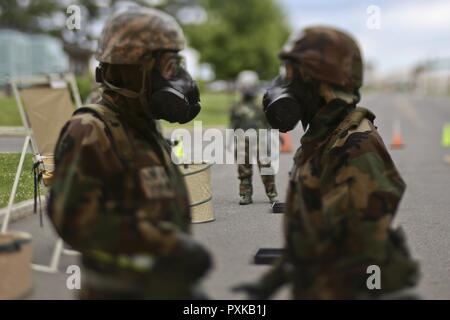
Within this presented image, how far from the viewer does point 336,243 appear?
2.02 metres

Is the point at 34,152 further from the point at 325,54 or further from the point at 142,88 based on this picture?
the point at 325,54

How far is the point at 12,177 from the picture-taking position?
4750mm

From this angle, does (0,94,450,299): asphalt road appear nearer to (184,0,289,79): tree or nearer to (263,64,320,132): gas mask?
(263,64,320,132): gas mask

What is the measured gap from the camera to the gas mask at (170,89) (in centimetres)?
201

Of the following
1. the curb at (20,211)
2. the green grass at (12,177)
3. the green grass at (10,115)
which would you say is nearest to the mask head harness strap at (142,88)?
the curb at (20,211)

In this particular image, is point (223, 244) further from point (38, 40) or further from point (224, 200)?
point (38, 40)

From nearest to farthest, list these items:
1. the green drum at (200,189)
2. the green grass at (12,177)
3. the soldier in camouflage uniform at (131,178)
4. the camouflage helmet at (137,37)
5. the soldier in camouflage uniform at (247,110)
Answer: the soldier in camouflage uniform at (131,178), the camouflage helmet at (137,37), the green grass at (12,177), the green drum at (200,189), the soldier in camouflage uniform at (247,110)

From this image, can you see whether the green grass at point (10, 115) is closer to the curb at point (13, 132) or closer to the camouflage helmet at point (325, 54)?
the curb at point (13, 132)

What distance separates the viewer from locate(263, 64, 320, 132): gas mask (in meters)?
2.09

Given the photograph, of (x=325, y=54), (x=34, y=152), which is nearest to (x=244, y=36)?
(x=34, y=152)

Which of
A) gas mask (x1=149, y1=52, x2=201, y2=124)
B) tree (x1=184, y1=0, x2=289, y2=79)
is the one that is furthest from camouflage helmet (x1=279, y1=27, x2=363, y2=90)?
tree (x1=184, y1=0, x2=289, y2=79)

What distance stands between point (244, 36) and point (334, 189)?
10907 mm

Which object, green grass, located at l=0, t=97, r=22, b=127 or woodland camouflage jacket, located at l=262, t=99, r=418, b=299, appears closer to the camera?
woodland camouflage jacket, located at l=262, t=99, r=418, b=299

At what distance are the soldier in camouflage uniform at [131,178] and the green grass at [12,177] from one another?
8.58 ft
